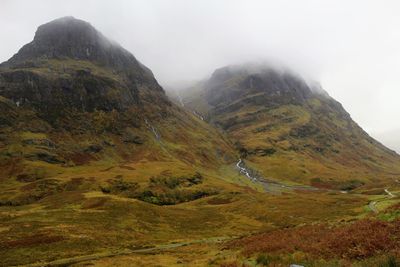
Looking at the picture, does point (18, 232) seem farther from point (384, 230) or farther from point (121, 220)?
point (384, 230)

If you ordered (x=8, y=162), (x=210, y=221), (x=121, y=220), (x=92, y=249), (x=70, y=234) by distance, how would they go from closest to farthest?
(x=92, y=249) → (x=70, y=234) → (x=121, y=220) → (x=210, y=221) → (x=8, y=162)

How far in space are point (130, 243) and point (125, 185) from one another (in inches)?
3762

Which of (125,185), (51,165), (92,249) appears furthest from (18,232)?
(51,165)

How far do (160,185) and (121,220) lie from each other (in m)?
75.6

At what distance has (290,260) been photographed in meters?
28.5

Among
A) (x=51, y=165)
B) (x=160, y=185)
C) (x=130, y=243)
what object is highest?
(x=51, y=165)

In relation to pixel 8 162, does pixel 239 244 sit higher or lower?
lower

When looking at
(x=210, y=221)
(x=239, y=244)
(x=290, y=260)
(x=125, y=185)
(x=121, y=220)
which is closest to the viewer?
(x=290, y=260)

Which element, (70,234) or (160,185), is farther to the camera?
(160,185)

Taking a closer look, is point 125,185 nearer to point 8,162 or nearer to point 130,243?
point 8,162

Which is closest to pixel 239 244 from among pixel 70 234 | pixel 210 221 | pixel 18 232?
pixel 70 234

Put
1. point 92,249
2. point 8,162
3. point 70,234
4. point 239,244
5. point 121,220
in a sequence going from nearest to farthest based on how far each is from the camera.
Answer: point 239,244 → point 92,249 → point 70,234 → point 121,220 → point 8,162

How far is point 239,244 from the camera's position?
4669 cm

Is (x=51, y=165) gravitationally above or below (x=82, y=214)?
above
